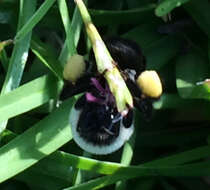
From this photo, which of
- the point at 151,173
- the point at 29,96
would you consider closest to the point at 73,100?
the point at 29,96

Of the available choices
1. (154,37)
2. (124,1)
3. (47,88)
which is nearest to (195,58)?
(154,37)

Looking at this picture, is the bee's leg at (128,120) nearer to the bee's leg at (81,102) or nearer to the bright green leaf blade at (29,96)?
the bee's leg at (81,102)

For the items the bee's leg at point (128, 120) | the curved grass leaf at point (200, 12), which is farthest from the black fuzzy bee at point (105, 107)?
the curved grass leaf at point (200, 12)

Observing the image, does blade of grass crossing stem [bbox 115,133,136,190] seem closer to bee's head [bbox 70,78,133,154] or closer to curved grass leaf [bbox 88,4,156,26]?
bee's head [bbox 70,78,133,154]

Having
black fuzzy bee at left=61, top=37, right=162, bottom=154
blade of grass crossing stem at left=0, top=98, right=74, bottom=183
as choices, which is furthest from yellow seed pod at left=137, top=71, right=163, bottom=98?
blade of grass crossing stem at left=0, top=98, right=74, bottom=183

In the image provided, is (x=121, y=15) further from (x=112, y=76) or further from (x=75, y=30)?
(x=112, y=76)

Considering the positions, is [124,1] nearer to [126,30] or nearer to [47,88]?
[126,30]
